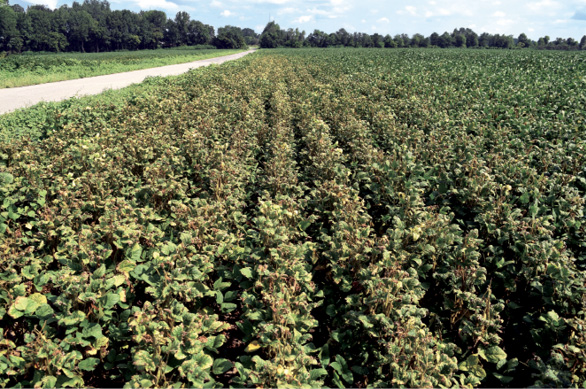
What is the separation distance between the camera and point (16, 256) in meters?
3.43

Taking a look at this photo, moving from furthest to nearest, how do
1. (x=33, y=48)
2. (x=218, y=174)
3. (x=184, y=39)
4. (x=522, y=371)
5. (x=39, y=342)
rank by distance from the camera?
(x=184, y=39) < (x=33, y=48) < (x=218, y=174) < (x=522, y=371) < (x=39, y=342)

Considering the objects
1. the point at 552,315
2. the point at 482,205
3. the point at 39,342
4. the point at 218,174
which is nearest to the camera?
the point at 39,342

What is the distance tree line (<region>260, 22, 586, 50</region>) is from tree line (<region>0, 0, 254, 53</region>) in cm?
1625

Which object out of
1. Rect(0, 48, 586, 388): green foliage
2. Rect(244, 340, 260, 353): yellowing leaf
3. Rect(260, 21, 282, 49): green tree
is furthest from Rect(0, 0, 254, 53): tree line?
Rect(244, 340, 260, 353): yellowing leaf

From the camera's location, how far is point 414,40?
104812 millimetres

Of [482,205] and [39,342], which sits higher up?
[482,205]

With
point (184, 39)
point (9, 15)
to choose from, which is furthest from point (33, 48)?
point (184, 39)

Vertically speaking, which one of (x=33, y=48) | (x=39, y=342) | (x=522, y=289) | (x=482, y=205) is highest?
(x=33, y=48)

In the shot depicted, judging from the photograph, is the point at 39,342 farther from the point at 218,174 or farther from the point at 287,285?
the point at 218,174

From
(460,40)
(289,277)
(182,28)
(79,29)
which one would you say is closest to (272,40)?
(182,28)

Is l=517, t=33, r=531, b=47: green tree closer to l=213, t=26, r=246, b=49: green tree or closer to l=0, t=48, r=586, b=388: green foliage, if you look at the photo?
l=213, t=26, r=246, b=49: green tree

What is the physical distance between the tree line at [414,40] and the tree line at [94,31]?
1625 cm

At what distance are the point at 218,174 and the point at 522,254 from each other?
4211mm

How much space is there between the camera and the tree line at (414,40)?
326 feet
